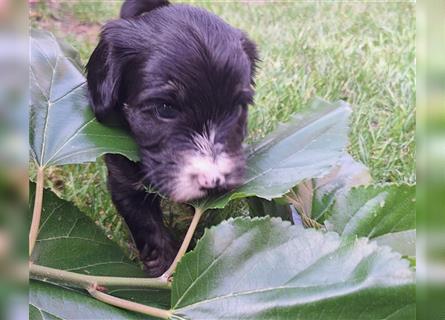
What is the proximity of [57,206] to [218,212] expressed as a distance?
18.9 inches

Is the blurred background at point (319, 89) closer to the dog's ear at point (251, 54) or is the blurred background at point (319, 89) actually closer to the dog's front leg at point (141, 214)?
the dog's front leg at point (141, 214)

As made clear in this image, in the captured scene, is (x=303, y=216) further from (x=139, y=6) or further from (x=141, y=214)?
(x=139, y=6)

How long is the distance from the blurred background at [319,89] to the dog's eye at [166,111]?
30 centimetres

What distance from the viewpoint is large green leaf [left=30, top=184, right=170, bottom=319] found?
93 centimetres

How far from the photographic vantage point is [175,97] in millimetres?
1111

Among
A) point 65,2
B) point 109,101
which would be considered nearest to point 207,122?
point 109,101

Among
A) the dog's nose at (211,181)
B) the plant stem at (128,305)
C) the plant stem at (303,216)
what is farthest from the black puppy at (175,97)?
the plant stem at (128,305)

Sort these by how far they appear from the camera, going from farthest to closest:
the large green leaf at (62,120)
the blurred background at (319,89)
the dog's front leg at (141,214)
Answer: the dog's front leg at (141,214) → the large green leaf at (62,120) → the blurred background at (319,89)

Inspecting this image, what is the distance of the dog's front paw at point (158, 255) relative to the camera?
1.29 m

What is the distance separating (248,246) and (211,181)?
0.18 m

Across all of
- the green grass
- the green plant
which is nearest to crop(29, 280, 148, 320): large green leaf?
the green plant

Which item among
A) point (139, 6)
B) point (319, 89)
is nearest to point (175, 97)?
point (139, 6)

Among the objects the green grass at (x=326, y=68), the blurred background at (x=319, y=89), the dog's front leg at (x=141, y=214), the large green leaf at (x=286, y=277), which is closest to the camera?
the blurred background at (x=319, y=89)

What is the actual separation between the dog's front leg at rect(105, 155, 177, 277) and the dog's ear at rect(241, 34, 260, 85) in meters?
0.32
